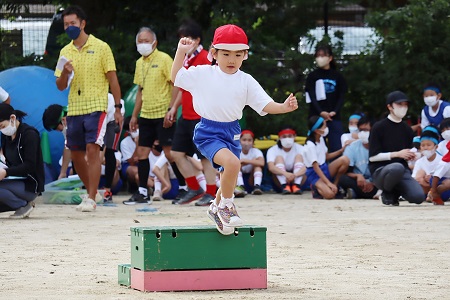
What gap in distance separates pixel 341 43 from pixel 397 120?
201 inches

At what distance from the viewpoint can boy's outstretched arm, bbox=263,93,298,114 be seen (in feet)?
21.5

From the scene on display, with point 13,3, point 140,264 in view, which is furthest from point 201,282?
point 13,3

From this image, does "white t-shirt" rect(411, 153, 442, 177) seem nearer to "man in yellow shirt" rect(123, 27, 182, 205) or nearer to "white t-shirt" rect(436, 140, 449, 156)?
"white t-shirt" rect(436, 140, 449, 156)

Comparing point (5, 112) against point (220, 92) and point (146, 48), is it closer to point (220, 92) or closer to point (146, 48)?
point (146, 48)

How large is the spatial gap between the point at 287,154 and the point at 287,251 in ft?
24.1

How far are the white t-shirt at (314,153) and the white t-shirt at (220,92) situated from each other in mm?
7511

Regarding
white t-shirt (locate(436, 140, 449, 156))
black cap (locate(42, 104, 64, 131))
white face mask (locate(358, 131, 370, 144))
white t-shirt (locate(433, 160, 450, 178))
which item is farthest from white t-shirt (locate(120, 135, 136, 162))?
white t-shirt (locate(433, 160, 450, 178))

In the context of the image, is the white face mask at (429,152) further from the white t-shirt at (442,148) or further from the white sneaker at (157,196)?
the white sneaker at (157,196)

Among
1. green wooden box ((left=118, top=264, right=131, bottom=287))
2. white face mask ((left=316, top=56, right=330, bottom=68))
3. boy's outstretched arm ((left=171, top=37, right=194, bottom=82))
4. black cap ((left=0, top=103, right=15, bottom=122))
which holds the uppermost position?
white face mask ((left=316, top=56, right=330, bottom=68))

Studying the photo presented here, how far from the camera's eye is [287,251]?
7910mm

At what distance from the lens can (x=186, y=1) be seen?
Result: 56.3ft

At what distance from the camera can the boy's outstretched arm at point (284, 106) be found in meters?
6.55

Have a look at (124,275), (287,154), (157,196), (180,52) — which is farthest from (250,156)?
(124,275)

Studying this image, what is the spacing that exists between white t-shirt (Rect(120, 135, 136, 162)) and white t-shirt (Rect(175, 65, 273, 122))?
8.23 meters
